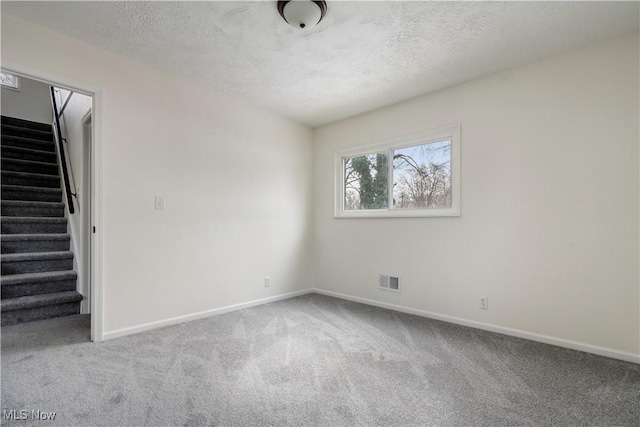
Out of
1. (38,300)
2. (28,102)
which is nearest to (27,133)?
(28,102)

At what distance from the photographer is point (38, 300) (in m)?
2.99

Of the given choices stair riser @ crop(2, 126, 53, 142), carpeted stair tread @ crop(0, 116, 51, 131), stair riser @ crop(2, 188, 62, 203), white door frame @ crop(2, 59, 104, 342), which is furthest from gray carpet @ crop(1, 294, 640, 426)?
carpeted stair tread @ crop(0, 116, 51, 131)

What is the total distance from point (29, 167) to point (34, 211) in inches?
33.6

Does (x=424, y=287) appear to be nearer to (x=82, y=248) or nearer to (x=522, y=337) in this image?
(x=522, y=337)

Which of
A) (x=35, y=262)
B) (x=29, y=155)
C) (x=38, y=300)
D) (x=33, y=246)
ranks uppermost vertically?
(x=29, y=155)

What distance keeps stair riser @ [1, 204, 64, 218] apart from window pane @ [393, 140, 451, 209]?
14.2 feet

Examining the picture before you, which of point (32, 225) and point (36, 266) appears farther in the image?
point (32, 225)

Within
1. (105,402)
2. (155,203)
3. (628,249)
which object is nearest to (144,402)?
(105,402)

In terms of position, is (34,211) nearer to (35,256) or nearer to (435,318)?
(35,256)

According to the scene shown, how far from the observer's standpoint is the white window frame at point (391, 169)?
10.0 ft

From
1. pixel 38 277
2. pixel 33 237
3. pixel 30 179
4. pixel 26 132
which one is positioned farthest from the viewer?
pixel 26 132

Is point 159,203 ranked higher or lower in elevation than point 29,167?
lower

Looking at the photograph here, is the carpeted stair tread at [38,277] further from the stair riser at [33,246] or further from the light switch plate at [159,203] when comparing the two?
the light switch plate at [159,203]

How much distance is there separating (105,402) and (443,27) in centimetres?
315
